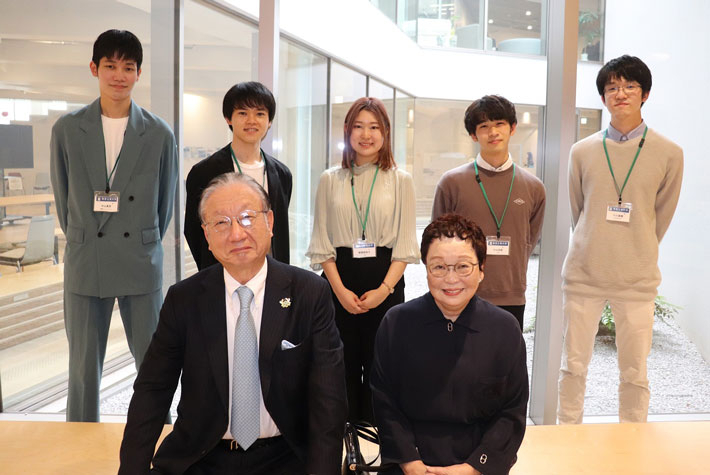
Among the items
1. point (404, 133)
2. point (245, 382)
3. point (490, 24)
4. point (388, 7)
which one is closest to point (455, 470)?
point (245, 382)

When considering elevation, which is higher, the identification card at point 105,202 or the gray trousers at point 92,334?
the identification card at point 105,202

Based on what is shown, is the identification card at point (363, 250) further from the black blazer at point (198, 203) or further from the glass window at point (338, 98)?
the glass window at point (338, 98)

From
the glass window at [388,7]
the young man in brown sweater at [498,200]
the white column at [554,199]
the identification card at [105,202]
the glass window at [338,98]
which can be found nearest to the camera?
the identification card at [105,202]

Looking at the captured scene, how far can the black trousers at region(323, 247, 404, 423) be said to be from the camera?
274 cm

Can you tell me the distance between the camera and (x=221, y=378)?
5.32ft

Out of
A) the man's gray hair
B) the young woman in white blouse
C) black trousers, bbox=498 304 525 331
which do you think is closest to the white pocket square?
the man's gray hair

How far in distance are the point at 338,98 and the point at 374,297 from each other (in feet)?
9.05

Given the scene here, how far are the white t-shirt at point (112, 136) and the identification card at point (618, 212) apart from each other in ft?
7.48

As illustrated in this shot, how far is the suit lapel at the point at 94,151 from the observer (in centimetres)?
265

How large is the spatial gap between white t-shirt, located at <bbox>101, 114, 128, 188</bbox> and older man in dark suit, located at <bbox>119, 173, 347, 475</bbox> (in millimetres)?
1218

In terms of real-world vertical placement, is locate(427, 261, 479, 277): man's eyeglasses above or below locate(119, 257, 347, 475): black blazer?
above

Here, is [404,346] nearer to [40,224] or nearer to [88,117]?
[88,117]

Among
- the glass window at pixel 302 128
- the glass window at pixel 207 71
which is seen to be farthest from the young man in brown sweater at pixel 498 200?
the glass window at pixel 302 128

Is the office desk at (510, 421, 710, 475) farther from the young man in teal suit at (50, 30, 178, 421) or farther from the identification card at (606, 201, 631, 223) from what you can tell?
the young man in teal suit at (50, 30, 178, 421)
